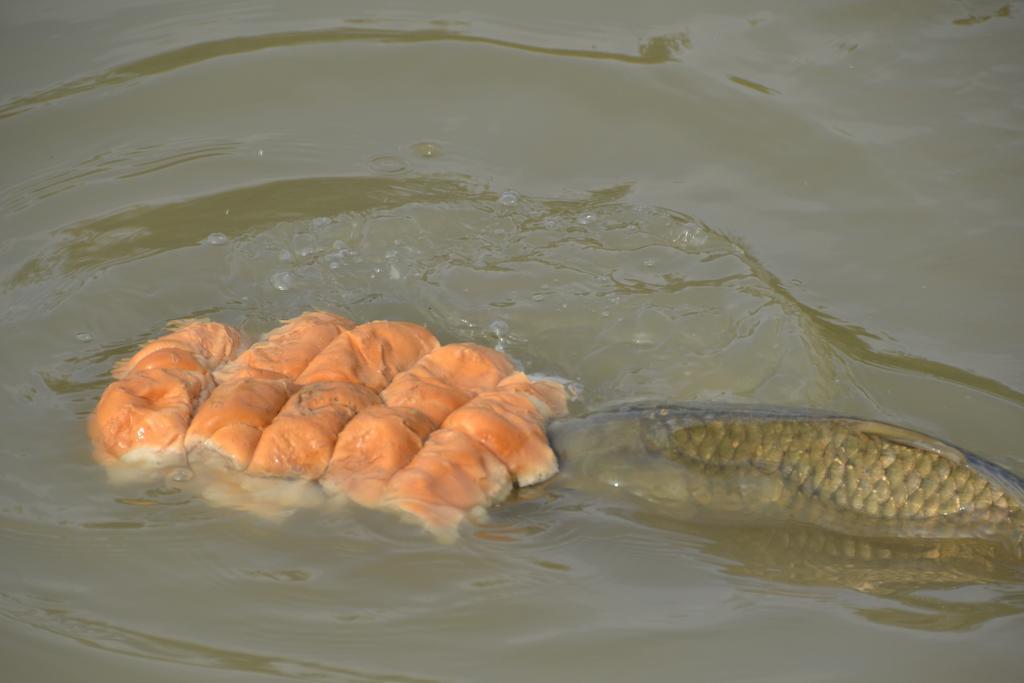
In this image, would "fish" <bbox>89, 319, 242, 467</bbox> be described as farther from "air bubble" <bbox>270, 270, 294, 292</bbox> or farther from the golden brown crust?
"air bubble" <bbox>270, 270, 294, 292</bbox>

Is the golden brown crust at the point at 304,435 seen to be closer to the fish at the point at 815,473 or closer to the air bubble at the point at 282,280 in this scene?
the fish at the point at 815,473

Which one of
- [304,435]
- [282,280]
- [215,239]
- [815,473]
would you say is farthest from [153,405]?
[815,473]

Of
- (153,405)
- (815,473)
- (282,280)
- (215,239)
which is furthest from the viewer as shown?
(215,239)

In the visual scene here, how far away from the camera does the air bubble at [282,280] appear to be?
194 inches

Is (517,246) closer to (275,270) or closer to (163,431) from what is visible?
(275,270)

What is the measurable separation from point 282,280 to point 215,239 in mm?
479

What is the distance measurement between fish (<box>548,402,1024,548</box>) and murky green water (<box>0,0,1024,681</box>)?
94 mm

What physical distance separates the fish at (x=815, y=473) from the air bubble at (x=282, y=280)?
1.79m

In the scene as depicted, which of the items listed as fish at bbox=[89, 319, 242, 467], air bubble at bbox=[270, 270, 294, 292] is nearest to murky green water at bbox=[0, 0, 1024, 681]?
air bubble at bbox=[270, 270, 294, 292]

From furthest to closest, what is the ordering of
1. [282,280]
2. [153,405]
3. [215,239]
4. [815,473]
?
[215,239] < [282,280] < [153,405] < [815,473]

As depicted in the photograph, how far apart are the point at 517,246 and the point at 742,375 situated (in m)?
1.18

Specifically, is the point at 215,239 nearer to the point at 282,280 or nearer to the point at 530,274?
the point at 282,280

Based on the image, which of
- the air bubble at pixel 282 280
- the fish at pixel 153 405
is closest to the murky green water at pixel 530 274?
the air bubble at pixel 282 280

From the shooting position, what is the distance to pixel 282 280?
495 cm
